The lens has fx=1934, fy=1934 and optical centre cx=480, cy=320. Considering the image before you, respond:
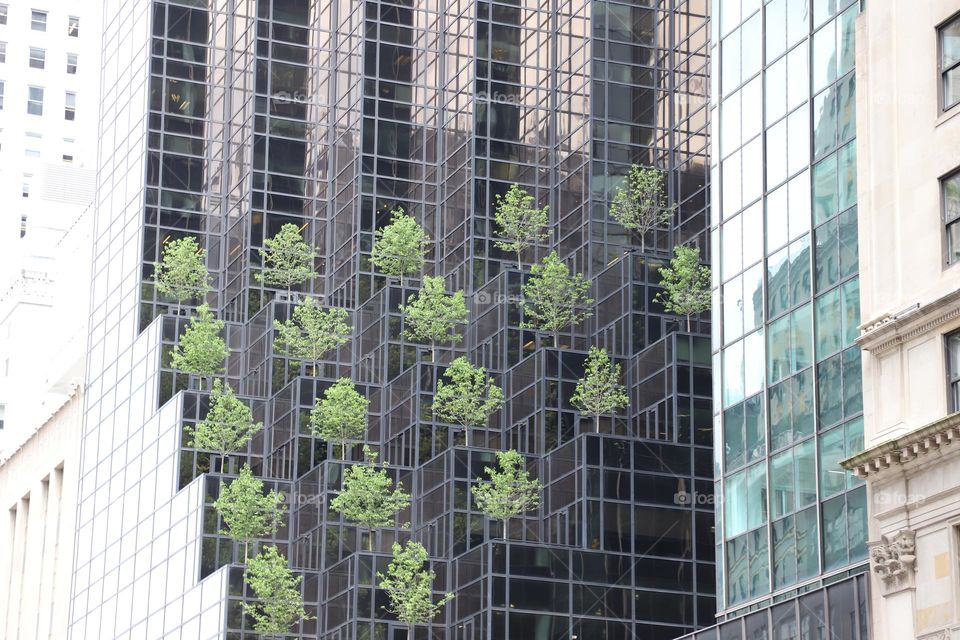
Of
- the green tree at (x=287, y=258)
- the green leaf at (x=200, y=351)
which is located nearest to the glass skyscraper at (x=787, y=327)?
the green leaf at (x=200, y=351)

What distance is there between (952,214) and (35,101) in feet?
422

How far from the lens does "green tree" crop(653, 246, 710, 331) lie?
8425 centimetres

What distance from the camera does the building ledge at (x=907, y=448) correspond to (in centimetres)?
4244

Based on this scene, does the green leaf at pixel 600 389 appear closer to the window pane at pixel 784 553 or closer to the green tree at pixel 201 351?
the green tree at pixel 201 351

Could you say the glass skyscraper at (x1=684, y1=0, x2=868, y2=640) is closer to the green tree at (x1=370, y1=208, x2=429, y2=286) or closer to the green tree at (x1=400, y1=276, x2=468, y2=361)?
the green tree at (x1=400, y1=276, x2=468, y2=361)

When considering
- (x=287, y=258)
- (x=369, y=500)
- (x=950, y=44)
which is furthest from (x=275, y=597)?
(x=950, y=44)

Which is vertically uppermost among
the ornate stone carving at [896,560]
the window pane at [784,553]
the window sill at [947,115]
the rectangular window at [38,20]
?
the rectangular window at [38,20]

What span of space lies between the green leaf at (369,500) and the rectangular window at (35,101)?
8624 centimetres

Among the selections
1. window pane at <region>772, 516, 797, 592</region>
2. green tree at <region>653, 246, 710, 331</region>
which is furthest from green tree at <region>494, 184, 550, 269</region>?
window pane at <region>772, 516, 797, 592</region>

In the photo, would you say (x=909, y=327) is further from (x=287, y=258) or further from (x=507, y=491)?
(x=287, y=258)

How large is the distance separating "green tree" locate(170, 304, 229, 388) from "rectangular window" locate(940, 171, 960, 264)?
2232 inches

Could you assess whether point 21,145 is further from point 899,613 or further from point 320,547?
point 899,613

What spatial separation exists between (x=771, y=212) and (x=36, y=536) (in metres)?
80.2

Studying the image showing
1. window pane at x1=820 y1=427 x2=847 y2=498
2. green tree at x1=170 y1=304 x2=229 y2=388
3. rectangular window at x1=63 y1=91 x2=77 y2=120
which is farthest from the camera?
rectangular window at x1=63 y1=91 x2=77 y2=120
